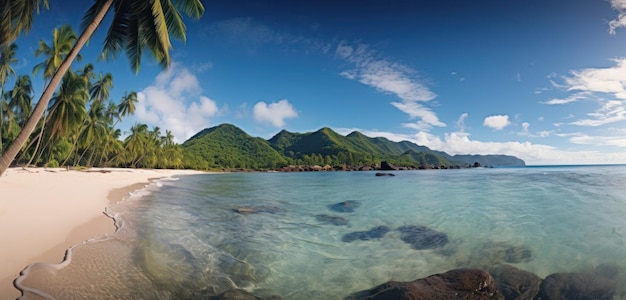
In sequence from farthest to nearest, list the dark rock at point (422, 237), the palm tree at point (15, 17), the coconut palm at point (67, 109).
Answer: the coconut palm at point (67, 109)
the palm tree at point (15, 17)
the dark rock at point (422, 237)

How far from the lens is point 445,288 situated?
14.3 feet

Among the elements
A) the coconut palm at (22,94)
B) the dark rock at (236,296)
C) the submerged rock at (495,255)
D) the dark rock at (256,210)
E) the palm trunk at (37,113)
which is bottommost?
the submerged rock at (495,255)

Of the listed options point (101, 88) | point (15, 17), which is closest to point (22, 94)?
point (101, 88)

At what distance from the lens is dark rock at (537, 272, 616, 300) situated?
4566mm

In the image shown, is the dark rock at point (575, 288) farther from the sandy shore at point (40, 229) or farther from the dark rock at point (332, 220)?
the sandy shore at point (40, 229)

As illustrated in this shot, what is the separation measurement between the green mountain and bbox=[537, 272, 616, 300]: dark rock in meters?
94.0

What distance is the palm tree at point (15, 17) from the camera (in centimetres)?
921

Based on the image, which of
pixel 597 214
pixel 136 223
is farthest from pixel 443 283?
pixel 597 214

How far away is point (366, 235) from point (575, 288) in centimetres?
469

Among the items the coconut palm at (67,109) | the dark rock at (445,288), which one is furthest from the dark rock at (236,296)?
the coconut palm at (67,109)

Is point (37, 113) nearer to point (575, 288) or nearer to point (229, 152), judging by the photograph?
point (575, 288)

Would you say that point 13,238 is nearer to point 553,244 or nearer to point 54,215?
point 54,215

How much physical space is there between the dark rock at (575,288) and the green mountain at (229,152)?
94024mm

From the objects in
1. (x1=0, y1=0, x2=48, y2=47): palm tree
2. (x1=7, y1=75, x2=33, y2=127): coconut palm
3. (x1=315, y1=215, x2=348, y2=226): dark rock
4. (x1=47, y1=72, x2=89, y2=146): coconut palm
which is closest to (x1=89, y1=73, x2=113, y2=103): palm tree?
(x1=7, y1=75, x2=33, y2=127): coconut palm
